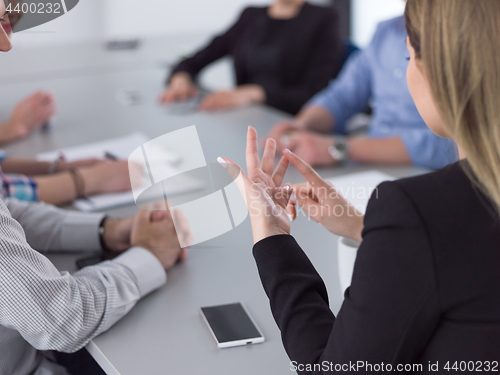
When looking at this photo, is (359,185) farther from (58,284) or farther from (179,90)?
(179,90)

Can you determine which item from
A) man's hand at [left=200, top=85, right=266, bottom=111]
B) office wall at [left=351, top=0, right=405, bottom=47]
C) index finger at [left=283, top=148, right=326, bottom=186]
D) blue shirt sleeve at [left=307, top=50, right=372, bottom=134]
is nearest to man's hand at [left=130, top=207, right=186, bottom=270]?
index finger at [left=283, top=148, right=326, bottom=186]

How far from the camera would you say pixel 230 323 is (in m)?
0.71

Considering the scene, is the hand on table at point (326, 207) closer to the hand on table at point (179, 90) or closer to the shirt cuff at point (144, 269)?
the shirt cuff at point (144, 269)

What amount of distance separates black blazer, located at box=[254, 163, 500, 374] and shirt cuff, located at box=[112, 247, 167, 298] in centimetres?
35

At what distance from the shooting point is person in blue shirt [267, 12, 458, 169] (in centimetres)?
126

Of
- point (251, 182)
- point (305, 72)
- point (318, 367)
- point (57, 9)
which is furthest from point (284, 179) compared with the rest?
point (305, 72)

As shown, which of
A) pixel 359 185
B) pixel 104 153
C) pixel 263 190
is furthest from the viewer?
pixel 104 153

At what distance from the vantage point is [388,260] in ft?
1.55

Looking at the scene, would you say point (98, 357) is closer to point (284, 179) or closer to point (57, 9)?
point (284, 179)

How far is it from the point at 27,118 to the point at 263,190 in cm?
114

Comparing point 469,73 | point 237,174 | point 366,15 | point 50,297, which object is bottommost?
point 366,15

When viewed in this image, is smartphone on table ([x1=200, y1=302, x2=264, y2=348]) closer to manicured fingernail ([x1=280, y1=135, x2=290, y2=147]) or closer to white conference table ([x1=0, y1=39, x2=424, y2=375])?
white conference table ([x1=0, y1=39, x2=424, y2=375])

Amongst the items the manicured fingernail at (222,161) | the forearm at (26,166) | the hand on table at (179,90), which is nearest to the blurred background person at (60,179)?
the forearm at (26,166)

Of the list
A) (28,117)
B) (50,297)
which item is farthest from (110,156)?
(50,297)
